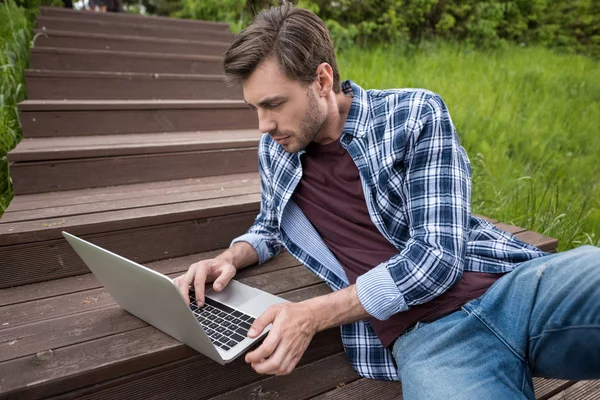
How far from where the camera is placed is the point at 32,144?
2.12 metres

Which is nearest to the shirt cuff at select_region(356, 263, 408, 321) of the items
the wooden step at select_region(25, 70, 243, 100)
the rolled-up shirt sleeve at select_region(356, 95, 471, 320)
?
the rolled-up shirt sleeve at select_region(356, 95, 471, 320)

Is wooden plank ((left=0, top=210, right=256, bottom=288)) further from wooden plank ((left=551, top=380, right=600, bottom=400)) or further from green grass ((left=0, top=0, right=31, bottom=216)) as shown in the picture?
wooden plank ((left=551, top=380, right=600, bottom=400))

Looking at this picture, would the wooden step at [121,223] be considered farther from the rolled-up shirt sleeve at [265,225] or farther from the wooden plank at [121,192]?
the rolled-up shirt sleeve at [265,225]

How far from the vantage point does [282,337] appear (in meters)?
0.97

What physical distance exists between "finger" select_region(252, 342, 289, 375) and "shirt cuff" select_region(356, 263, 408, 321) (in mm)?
256

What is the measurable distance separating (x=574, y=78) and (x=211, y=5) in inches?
177

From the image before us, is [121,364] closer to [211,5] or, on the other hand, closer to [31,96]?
[31,96]

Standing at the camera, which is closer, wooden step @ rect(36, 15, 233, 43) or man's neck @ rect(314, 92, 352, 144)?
man's neck @ rect(314, 92, 352, 144)

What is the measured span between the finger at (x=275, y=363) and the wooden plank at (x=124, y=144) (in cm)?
153

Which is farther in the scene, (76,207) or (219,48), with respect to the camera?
(219,48)

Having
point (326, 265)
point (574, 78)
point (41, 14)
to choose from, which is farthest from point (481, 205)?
point (41, 14)

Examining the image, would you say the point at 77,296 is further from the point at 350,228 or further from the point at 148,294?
the point at 350,228

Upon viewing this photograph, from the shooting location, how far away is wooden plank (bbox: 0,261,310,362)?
3.76 feet

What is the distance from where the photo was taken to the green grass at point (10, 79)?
2143mm
